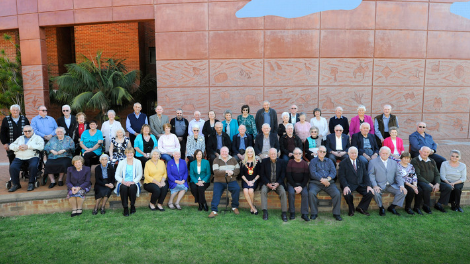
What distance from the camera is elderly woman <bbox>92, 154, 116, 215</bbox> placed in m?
5.89

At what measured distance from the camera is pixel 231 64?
1006cm

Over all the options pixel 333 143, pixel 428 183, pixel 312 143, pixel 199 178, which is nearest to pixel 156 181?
pixel 199 178

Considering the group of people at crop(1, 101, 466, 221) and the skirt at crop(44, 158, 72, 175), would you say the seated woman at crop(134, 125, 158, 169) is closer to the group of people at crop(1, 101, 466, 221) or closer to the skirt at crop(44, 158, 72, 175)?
the group of people at crop(1, 101, 466, 221)

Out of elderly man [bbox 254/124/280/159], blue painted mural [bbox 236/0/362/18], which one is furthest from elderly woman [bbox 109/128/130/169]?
blue painted mural [bbox 236/0/362/18]

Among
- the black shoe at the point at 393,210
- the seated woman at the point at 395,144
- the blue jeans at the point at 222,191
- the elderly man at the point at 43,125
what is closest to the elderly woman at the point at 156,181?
the blue jeans at the point at 222,191

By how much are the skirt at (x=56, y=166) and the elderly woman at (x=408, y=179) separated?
740 centimetres

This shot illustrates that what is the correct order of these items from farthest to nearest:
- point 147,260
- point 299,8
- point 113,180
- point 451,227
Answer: point 299,8
point 113,180
point 451,227
point 147,260

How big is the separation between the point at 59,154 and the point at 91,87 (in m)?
5.39

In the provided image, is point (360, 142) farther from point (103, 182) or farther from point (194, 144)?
point (103, 182)

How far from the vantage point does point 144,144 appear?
6.86 meters

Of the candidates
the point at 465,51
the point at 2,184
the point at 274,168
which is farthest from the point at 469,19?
the point at 2,184

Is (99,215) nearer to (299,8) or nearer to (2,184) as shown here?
(2,184)

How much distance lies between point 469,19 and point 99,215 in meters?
13.2

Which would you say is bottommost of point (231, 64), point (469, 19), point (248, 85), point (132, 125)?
point (132, 125)
